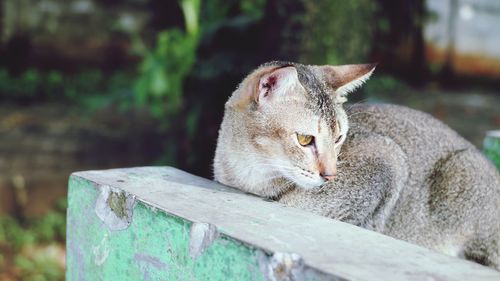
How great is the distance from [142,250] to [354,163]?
1039 mm

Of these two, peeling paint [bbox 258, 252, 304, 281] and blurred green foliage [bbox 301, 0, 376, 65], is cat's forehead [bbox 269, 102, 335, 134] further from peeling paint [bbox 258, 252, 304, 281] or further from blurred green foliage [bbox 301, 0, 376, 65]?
blurred green foliage [bbox 301, 0, 376, 65]

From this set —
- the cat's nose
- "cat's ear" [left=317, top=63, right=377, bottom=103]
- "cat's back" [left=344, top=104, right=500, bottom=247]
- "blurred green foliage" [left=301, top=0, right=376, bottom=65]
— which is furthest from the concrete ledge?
"blurred green foliage" [left=301, top=0, right=376, bottom=65]

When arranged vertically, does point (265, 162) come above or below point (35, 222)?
above

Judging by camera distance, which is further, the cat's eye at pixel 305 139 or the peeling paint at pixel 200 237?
the cat's eye at pixel 305 139

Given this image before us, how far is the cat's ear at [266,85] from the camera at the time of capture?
8.21 ft

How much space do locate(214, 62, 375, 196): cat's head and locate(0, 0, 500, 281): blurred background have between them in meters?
2.63

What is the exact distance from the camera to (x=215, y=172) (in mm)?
2869

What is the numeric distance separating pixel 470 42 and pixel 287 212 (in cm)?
889

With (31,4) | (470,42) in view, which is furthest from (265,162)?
(31,4)

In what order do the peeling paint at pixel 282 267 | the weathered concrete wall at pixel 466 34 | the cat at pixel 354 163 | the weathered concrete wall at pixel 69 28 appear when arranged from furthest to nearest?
the weathered concrete wall at pixel 69 28 → the weathered concrete wall at pixel 466 34 → the cat at pixel 354 163 → the peeling paint at pixel 282 267

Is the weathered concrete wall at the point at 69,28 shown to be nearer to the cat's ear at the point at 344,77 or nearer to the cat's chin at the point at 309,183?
the cat's ear at the point at 344,77

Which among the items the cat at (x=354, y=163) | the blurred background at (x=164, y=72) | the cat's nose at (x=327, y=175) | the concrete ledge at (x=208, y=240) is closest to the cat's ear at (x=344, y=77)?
the cat at (x=354, y=163)

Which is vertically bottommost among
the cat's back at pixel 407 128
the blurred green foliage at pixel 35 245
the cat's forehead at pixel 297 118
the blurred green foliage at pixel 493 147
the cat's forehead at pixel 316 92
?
the blurred green foliage at pixel 35 245

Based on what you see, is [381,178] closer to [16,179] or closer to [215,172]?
[215,172]
